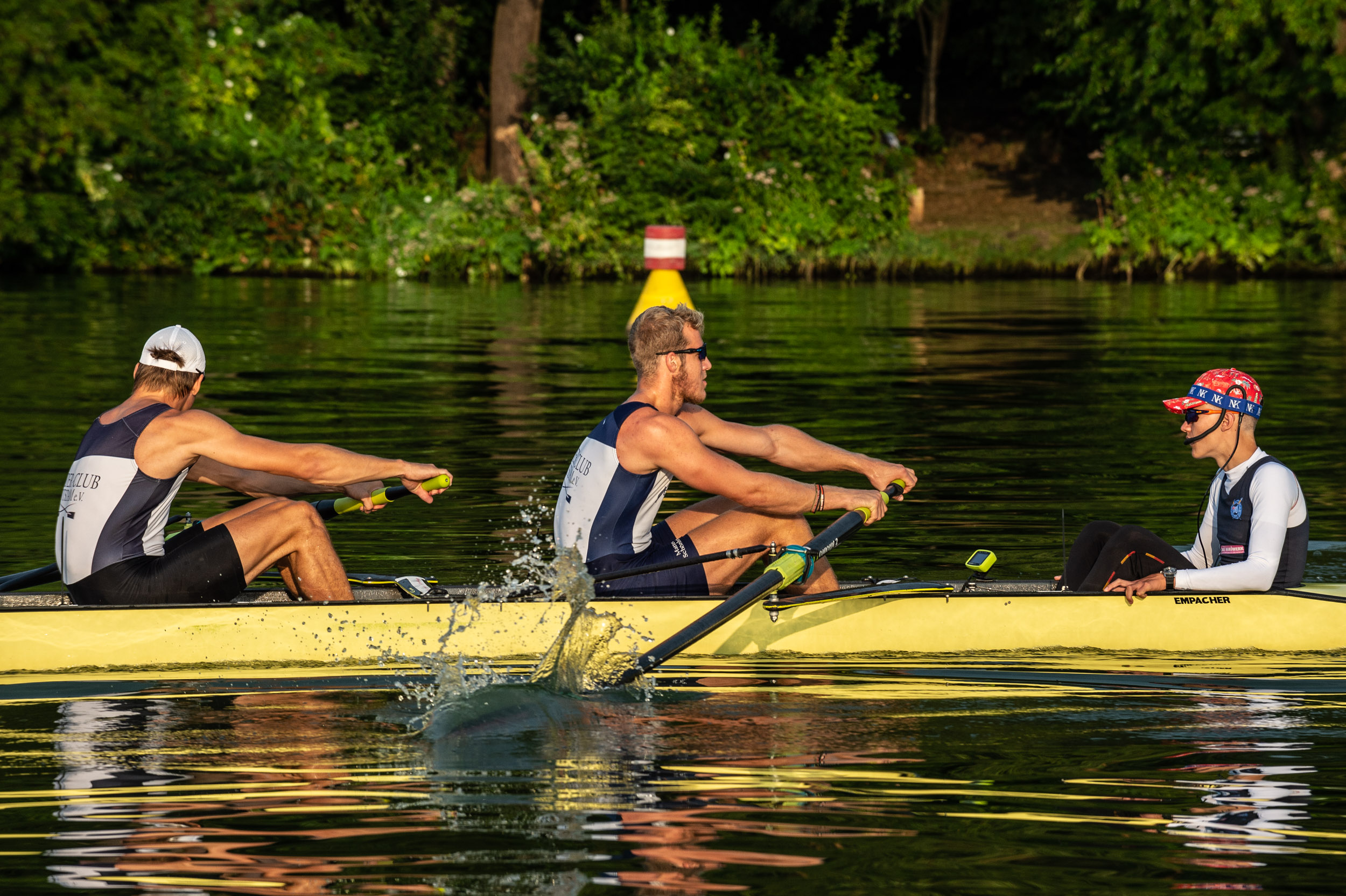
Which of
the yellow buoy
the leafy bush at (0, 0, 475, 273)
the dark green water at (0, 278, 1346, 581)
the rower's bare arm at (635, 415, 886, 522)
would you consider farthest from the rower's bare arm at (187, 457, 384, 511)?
the leafy bush at (0, 0, 475, 273)

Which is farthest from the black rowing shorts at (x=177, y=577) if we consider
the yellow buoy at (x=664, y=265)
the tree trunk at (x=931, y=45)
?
the tree trunk at (x=931, y=45)

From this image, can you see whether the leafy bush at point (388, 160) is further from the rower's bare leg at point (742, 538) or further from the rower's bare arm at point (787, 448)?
the rower's bare leg at point (742, 538)

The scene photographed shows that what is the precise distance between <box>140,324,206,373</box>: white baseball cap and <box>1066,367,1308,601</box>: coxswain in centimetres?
361

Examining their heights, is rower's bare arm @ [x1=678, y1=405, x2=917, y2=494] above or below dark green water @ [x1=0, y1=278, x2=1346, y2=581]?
above

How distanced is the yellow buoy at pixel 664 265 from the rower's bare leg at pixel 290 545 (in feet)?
36.7

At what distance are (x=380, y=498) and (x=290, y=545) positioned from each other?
1.83 ft

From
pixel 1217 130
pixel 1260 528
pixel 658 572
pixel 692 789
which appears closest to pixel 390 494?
pixel 658 572

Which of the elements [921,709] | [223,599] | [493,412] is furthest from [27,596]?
[493,412]

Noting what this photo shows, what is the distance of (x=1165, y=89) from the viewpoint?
29.5 meters

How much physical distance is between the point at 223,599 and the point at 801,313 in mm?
16366

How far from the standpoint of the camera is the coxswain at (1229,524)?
23.5 feet

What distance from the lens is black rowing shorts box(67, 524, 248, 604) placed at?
704 cm

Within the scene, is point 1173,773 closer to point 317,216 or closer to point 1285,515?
point 1285,515

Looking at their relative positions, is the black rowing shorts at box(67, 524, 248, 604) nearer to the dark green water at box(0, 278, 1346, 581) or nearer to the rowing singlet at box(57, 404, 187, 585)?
the rowing singlet at box(57, 404, 187, 585)
